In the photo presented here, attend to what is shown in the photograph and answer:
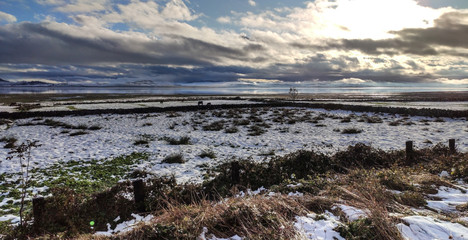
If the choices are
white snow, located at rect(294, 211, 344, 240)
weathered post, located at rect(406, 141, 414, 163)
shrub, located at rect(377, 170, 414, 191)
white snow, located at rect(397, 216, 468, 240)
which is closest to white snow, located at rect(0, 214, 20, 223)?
white snow, located at rect(294, 211, 344, 240)

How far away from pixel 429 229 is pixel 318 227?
1591mm

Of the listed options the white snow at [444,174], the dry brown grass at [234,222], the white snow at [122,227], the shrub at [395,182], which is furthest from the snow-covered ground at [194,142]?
the shrub at [395,182]

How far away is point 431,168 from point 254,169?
5.64 metres

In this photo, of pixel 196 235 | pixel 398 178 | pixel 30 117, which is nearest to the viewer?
pixel 196 235

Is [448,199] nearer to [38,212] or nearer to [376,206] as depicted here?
[376,206]

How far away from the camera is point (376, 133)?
16938 millimetres

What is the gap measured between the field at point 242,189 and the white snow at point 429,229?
0.6 inches

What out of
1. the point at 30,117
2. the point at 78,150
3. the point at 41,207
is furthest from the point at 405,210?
the point at 30,117

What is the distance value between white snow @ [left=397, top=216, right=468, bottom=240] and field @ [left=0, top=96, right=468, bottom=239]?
0.05 feet

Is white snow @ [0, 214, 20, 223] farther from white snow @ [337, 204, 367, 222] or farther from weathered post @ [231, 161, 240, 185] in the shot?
white snow @ [337, 204, 367, 222]

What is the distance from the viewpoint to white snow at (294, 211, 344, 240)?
3567mm

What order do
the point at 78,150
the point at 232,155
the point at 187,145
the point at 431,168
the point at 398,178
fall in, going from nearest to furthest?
the point at 398,178
the point at 431,168
the point at 232,155
the point at 78,150
the point at 187,145

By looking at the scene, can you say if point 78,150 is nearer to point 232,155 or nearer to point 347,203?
point 232,155

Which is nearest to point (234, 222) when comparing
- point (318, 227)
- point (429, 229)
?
point (318, 227)
